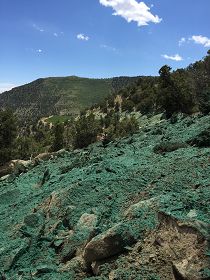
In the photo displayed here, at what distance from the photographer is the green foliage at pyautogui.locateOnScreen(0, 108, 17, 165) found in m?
23.3

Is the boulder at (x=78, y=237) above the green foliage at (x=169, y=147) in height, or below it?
below

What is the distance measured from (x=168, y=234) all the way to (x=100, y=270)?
137 centimetres

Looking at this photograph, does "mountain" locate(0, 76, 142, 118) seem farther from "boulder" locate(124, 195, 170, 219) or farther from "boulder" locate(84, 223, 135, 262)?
"boulder" locate(84, 223, 135, 262)

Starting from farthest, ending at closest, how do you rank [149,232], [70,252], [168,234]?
[70,252] → [149,232] → [168,234]

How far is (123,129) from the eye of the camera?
39.6 m

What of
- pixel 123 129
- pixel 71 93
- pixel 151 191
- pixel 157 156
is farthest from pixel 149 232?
pixel 71 93

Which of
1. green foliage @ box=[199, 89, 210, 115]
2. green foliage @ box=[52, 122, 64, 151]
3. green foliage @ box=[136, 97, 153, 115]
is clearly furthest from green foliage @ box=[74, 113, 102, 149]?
green foliage @ box=[199, 89, 210, 115]

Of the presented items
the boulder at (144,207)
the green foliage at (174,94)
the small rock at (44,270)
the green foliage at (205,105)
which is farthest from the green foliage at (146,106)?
the small rock at (44,270)

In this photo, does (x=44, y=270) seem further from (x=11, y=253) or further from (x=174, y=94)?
(x=174, y=94)

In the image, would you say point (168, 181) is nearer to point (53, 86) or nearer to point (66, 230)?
point (66, 230)

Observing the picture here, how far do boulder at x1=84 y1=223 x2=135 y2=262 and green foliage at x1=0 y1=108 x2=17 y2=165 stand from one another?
2352 cm

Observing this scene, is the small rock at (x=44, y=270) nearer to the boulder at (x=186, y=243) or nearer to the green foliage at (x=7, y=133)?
the boulder at (x=186, y=243)

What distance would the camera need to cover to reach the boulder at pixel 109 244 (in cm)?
319

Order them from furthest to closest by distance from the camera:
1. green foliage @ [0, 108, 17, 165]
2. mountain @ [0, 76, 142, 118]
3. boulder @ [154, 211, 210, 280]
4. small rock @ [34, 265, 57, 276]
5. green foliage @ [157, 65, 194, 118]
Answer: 1. mountain @ [0, 76, 142, 118]
2. green foliage @ [0, 108, 17, 165]
3. green foliage @ [157, 65, 194, 118]
4. small rock @ [34, 265, 57, 276]
5. boulder @ [154, 211, 210, 280]
